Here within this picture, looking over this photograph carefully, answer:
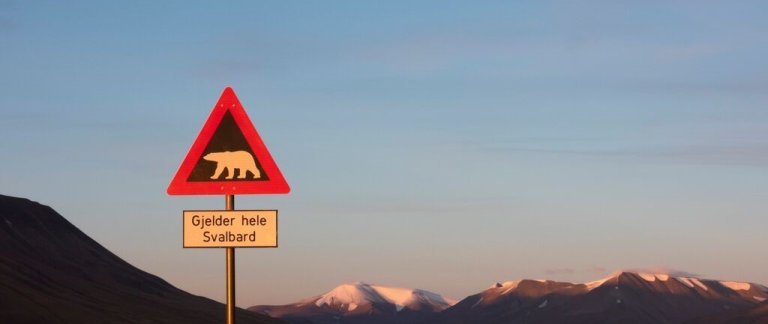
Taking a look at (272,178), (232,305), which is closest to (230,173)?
(272,178)

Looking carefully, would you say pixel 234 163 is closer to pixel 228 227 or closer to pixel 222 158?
pixel 222 158

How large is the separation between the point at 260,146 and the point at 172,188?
1202 millimetres

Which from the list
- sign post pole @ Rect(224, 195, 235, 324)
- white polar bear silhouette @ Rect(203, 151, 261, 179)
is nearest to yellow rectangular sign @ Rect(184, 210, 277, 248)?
sign post pole @ Rect(224, 195, 235, 324)

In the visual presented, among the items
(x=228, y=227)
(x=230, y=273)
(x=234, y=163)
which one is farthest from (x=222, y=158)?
(x=230, y=273)

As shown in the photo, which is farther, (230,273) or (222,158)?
(230,273)

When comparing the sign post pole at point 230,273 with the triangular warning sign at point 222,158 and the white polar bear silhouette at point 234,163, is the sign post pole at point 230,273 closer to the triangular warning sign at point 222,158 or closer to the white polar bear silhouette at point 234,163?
the triangular warning sign at point 222,158

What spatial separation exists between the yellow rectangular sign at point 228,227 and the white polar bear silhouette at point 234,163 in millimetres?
476

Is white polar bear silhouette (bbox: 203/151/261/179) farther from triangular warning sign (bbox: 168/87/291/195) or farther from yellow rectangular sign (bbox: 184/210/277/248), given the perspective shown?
yellow rectangular sign (bbox: 184/210/277/248)

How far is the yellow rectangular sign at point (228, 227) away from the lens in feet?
50.1

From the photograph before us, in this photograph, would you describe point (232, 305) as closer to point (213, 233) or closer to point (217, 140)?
point (213, 233)

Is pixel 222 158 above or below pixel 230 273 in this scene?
above

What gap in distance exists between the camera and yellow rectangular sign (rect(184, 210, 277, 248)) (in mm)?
15281

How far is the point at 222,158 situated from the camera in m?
15.1

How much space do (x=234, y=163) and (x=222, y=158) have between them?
17 cm
